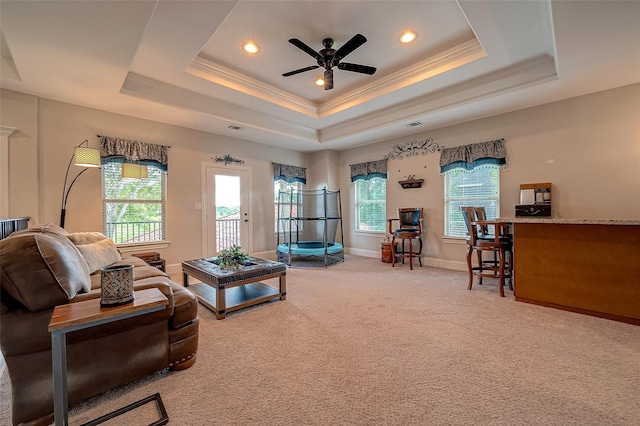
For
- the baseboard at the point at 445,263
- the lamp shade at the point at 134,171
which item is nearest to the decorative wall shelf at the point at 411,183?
the baseboard at the point at 445,263

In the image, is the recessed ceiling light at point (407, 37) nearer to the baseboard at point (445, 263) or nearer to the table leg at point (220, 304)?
the table leg at point (220, 304)

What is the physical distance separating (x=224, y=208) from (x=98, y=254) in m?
2.72

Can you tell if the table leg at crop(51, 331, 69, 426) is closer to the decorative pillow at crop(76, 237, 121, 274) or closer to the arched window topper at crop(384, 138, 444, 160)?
the decorative pillow at crop(76, 237, 121, 274)

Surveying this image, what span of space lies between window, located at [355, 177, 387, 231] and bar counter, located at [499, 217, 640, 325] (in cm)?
295

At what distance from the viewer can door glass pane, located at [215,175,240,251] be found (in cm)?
523

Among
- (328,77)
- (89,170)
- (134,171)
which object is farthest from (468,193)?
(89,170)

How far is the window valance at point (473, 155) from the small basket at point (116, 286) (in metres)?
4.86

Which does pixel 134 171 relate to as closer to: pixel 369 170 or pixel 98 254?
pixel 98 254

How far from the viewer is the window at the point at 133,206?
407 centimetres

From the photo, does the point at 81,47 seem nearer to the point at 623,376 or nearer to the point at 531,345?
the point at 531,345

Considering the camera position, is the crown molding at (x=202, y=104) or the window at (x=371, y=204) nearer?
the crown molding at (x=202, y=104)

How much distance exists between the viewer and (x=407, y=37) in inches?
117

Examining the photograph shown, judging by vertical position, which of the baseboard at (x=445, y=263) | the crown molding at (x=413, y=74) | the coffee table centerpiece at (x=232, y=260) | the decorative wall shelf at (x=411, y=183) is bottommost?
the baseboard at (x=445, y=263)

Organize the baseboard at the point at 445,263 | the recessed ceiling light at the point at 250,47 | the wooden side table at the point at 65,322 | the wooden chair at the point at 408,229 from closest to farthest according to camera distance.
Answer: the wooden side table at the point at 65,322 → the recessed ceiling light at the point at 250,47 → the baseboard at the point at 445,263 → the wooden chair at the point at 408,229
